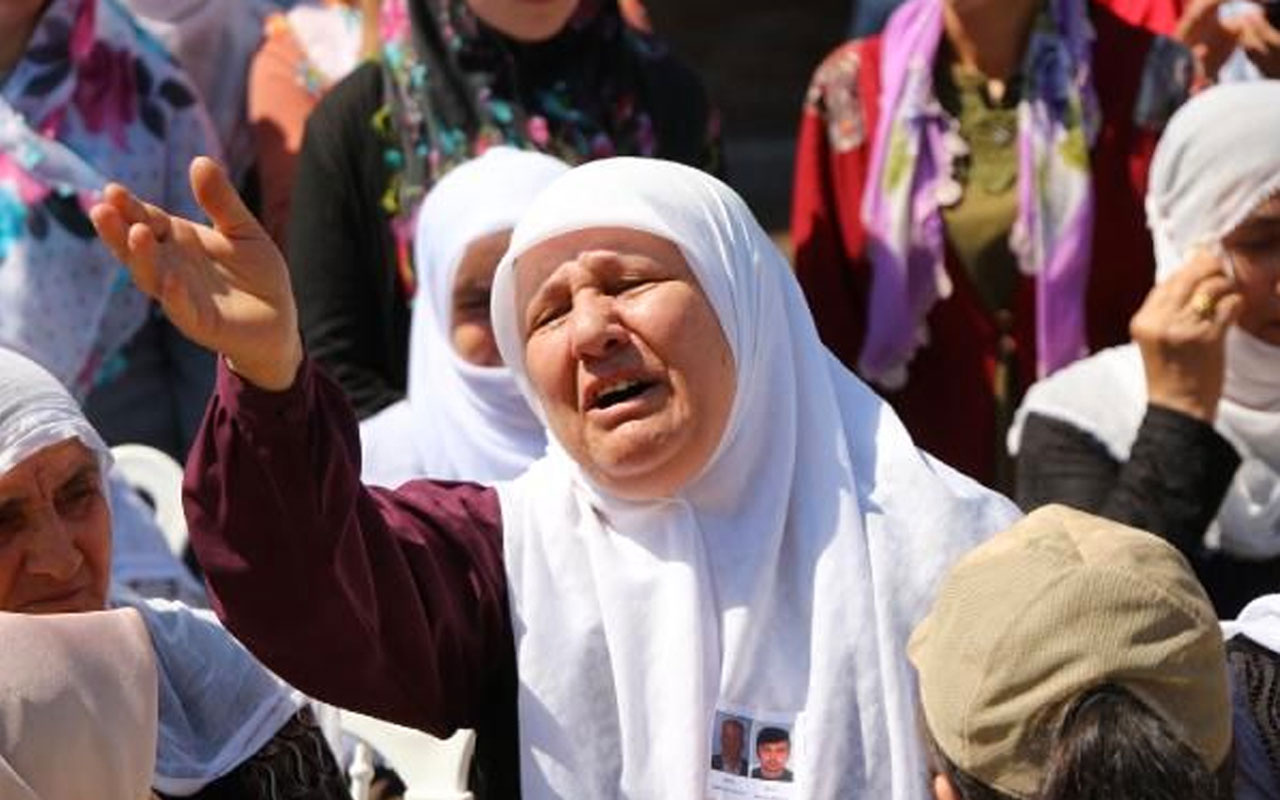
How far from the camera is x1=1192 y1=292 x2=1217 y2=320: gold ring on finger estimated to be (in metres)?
4.71

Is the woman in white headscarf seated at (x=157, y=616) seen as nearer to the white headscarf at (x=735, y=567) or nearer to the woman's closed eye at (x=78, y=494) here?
the woman's closed eye at (x=78, y=494)

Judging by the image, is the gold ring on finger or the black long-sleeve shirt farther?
the gold ring on finger

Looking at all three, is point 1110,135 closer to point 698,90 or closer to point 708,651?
point 698,90

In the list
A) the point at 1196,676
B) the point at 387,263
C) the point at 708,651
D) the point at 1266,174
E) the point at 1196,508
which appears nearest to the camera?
the point at 1196,676

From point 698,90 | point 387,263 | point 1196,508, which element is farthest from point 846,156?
point 1196,508

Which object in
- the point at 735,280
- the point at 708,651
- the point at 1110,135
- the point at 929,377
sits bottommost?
the point at 929,377

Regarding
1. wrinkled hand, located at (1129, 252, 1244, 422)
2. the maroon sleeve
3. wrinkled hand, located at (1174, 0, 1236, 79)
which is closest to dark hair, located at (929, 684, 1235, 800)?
the maroon sleeve

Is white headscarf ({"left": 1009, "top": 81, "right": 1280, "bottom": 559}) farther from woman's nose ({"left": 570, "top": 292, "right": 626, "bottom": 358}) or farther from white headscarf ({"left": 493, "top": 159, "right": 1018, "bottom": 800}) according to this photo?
woman's nose ({"left": 570, "top": 292, "right": 626, "bottom": 358})

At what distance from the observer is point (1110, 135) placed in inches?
228

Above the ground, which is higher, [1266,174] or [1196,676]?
[1196,676]

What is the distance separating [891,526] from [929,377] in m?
1.99

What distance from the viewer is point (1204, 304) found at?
4723 millimetres

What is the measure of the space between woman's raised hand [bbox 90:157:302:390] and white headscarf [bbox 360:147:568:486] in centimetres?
166

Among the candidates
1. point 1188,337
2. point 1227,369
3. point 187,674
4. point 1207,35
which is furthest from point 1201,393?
point 187,674
